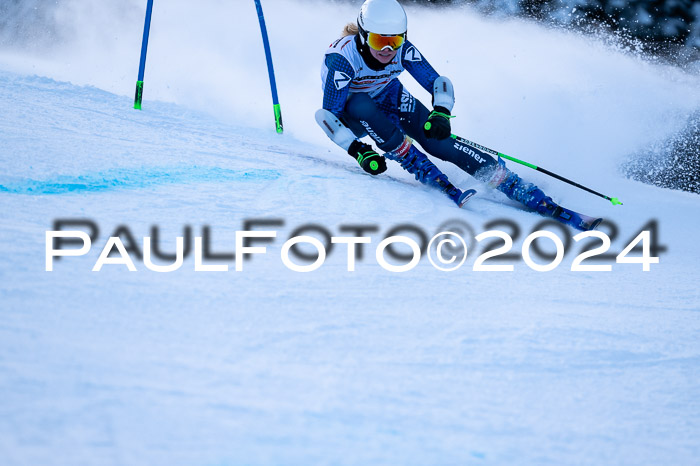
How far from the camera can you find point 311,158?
3436mm

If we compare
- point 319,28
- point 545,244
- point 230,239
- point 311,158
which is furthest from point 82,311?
point 319,28

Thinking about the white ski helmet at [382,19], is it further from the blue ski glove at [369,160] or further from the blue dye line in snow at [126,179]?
the blue dye line in snow at [126,179]

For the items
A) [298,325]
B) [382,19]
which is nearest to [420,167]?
[382,19]

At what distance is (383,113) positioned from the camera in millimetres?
3236

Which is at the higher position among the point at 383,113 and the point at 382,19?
the point at 382,19

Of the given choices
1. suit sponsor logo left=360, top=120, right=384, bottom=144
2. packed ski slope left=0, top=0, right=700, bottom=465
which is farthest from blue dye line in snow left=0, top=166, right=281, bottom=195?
suit sponsor logo left=360, top=120, right=384, bottom=144

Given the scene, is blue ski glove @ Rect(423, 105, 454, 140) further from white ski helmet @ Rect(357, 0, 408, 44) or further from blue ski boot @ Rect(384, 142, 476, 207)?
white ski helmet @ Rect(357, 0, 408, 44)

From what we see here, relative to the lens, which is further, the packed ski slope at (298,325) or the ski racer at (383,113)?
the ski racer at (383,113)

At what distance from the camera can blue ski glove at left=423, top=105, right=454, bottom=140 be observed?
3.00m

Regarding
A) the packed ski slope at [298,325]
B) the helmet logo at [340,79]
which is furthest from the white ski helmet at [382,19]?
the packed ski slope at [298,325]

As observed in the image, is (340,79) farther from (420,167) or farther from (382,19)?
(420,167)

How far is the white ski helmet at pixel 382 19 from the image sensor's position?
293 centimetres

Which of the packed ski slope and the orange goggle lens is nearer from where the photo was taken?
the packed ski slope

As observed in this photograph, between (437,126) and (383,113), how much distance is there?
14.2 inches
